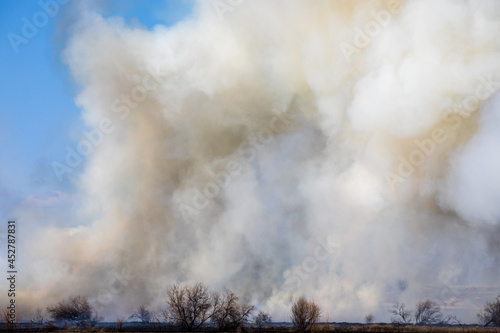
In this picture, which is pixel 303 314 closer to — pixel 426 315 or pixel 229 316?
pixel 229 316

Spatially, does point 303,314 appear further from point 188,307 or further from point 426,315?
point 426,315

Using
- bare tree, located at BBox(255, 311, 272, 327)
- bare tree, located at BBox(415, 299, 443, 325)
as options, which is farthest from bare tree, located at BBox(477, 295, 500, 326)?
bare tree, located at BBox(255, 311, 272, 327)

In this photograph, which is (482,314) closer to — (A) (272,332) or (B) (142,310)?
(A) (272,332)

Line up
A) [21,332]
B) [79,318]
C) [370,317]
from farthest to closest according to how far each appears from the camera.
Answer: [370,317]
[79,318]
[21,332]

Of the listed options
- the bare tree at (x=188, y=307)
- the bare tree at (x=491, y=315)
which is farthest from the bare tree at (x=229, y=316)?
the bare tree at (x=491, y=315)

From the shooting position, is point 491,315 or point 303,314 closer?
point 303,314

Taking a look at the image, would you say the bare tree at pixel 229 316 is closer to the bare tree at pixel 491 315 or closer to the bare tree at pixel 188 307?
the bare tree at pixel 188 307

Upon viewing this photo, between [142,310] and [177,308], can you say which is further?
[142,310]

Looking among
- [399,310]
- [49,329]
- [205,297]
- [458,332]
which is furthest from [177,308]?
[399,310]

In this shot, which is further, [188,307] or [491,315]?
[491,315]

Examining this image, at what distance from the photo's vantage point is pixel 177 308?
77.1 meters

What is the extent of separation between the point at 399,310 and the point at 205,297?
76.3 meters

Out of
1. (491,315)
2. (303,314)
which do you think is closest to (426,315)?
(491,315)

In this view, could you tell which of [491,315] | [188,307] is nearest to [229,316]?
[188,307]
